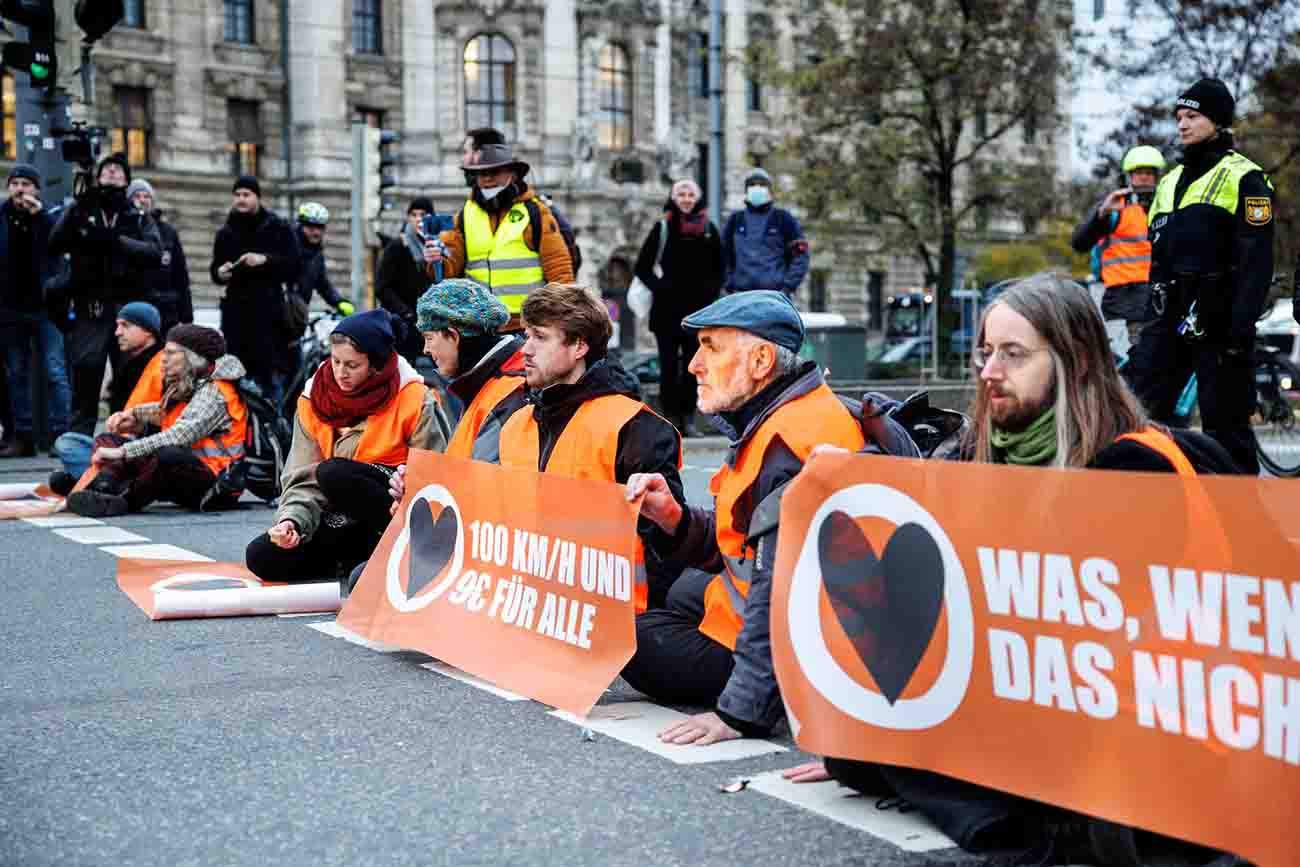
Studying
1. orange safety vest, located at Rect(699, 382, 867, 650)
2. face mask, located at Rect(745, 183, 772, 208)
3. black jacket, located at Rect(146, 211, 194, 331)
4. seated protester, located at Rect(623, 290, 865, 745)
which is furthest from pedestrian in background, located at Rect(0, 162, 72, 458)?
orange safety vest, located at Rect(699, 382, 867, 650)

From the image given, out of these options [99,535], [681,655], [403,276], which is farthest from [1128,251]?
[681,655]

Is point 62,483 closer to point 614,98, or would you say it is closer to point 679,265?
point 679,265

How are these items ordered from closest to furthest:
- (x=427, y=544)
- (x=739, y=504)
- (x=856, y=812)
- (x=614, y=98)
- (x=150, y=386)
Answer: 1. (x=856, y=812)
2. (x=739, y=504)
3. (x=427, y=544)
4. (x=150, y=386)
5. (x=614, y=98)

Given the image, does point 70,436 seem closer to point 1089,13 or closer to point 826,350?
point 826,350

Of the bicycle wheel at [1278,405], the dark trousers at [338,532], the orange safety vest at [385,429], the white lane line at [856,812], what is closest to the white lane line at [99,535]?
the dark trousers at [338,532]

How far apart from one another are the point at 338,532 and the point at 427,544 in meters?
1.19

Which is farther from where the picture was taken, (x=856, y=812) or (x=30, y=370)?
(x=30, y=370)

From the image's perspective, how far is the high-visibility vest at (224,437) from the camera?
10.7 meters

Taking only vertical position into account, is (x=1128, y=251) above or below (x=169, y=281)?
above

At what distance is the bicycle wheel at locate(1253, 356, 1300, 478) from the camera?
15.3 metres

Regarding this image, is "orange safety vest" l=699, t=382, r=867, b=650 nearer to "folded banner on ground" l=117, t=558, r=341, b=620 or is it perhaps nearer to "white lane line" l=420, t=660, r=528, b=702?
"white lane line" l=420, t=660, r=528, b=702

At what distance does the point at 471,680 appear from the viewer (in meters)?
5.87

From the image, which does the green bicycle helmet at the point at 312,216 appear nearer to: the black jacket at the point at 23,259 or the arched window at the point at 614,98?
the black jacket at the point at 23,259

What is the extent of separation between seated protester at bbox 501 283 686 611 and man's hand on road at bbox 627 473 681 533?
0.37 metres
